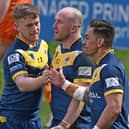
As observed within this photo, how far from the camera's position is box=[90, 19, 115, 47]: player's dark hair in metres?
7.52

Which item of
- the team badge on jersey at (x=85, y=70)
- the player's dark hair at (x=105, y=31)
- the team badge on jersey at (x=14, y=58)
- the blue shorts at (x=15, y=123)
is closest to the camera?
the player's dark hair at (x=105, y=31)

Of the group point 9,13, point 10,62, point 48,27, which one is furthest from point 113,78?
point 48,27

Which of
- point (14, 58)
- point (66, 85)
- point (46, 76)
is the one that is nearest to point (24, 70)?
point (14, 58)

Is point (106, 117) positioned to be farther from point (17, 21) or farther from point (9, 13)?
point (9, 13)

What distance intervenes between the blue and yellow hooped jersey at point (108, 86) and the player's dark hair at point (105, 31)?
4.7 inches

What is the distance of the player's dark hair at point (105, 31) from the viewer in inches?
296

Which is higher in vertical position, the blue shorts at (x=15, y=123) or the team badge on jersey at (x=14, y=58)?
the team badge on jersey at (x=14, y=58)

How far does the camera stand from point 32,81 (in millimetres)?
7859

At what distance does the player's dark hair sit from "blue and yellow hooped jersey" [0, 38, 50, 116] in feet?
2.64

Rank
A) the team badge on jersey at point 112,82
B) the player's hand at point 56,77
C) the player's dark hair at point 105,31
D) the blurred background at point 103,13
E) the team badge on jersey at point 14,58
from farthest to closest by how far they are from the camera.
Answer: the blurred background at point 103,13 → the team badge on jersey at point 14,58 → the player's hand at point 56,77 → the player's dark hair at point 105,31 → the team badge on jersey at point 112,82

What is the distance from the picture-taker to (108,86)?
7.23 m

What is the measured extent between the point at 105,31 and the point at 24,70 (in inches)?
36.4

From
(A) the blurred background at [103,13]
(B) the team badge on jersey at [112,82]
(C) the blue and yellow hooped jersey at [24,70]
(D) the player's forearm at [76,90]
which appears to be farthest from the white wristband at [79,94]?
(A) the blurred background at [103,13]

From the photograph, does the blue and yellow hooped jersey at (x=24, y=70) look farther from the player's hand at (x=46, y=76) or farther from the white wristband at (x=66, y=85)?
the white wristband at (x=66, y=85)
